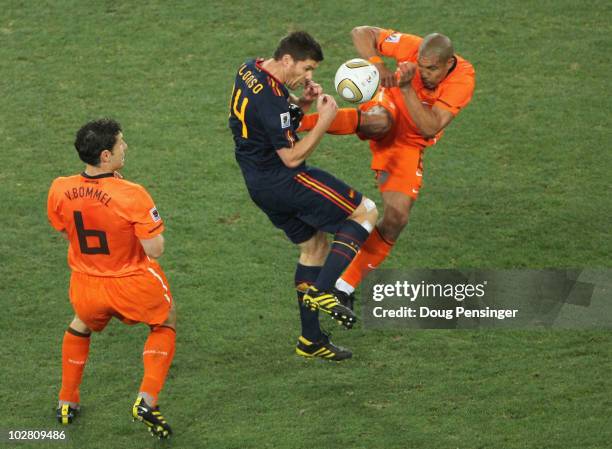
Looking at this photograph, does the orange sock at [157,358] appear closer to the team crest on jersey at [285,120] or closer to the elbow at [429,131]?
the team crest on jersey at [285,120]

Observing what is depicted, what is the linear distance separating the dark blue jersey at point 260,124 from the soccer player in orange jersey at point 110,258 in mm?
940

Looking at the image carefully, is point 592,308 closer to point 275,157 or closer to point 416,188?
point 416,188

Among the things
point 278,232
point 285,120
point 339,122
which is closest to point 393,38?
point 339,122

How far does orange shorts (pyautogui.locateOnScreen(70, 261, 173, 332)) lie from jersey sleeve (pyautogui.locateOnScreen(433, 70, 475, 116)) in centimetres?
283

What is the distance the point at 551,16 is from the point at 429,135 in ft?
20.2

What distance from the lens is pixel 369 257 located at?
9.28 m

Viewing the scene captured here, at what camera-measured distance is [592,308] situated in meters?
9.48

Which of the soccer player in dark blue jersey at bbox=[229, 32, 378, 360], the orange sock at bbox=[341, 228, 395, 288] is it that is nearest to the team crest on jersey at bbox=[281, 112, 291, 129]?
the soccer player in dark blue jersey at bbox=[229, 32, 378, 360]

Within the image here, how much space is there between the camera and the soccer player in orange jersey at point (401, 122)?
29.5 ft

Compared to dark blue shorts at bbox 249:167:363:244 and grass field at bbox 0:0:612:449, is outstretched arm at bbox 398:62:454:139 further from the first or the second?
grass field at bbox 0:0:612:449

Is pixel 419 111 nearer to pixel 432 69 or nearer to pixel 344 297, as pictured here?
pixel 432 69

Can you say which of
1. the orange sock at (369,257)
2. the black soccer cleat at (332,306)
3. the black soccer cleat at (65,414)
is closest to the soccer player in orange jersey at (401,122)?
the orange sock at (369,257)

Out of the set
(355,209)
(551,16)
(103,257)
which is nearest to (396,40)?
(355,209)

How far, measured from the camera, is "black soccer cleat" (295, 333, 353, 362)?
28.8ft
